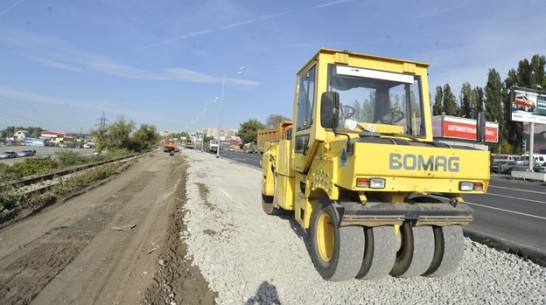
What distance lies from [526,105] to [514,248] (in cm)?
2298

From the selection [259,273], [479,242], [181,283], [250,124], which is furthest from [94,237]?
[250,124]

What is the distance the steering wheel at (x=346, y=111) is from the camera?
4.51 metres

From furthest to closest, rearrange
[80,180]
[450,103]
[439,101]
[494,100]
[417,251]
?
1. [439,101]
2. [450,103]
3. [494,100]
4. [80,180]
5. [417,251]

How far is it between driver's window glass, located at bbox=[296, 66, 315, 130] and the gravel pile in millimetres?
2042

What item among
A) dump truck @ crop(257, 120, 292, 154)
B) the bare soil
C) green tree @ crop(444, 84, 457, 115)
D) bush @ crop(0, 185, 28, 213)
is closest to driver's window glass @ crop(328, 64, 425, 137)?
the bare soil

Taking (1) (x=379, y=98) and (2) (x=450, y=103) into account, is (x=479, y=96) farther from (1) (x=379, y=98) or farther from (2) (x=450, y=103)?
(1) (x=379, y=98)

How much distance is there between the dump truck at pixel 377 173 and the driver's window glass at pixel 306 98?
0.6 inches

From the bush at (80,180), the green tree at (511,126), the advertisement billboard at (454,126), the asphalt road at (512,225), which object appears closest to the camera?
the asphalt road at (512,225)

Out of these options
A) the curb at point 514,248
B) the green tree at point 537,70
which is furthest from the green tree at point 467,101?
the curb at point 514,248

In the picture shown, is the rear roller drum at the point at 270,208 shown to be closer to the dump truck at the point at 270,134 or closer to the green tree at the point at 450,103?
the dump truck at the point at 270,134

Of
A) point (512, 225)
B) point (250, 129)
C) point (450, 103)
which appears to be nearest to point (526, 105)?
point (450, 103)

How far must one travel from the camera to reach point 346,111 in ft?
14.9

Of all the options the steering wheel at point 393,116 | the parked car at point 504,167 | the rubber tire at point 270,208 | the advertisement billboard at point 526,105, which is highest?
the advertisement billboard at point 526,105

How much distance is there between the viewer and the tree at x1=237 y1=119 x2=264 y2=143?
8020 centimetres
